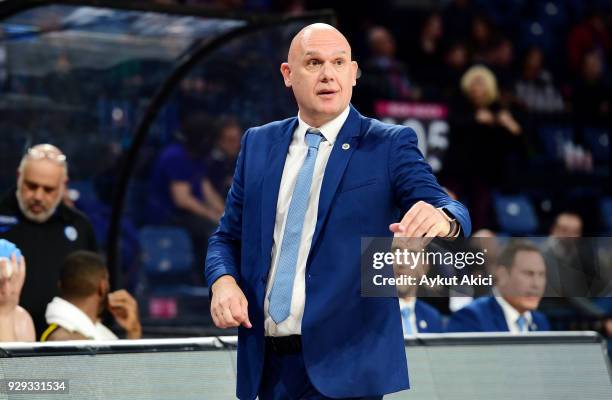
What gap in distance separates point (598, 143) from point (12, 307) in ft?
27.6

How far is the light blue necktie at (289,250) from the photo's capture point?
3.13 m

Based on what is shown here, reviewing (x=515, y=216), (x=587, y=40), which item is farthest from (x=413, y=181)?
(x=587, y=40)

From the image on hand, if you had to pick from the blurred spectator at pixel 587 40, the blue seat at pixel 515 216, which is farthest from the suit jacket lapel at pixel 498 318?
the blurred spectator at pixel 587 40

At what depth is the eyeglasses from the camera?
21.2ft

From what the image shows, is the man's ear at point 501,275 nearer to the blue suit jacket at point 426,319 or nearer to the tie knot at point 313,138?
the tie knot at point 313,138

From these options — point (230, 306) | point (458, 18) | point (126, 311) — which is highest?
point (458, 18)

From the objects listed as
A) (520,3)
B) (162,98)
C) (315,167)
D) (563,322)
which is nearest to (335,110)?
(315,167)

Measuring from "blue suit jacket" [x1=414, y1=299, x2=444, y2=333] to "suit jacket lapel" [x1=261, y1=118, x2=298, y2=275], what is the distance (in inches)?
120

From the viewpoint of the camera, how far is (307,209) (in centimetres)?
318

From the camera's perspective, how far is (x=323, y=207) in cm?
313

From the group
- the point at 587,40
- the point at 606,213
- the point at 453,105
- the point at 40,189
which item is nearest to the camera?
the point at 40,189

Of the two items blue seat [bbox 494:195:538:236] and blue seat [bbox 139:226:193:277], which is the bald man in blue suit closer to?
blue seat [bbox 139:226:193:277]

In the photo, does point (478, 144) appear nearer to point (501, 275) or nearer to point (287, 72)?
point (501, 275)

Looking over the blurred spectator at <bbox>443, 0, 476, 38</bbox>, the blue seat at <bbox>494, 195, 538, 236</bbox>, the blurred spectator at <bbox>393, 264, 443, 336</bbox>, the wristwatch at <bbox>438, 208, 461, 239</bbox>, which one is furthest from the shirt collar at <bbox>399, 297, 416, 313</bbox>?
the blurred spectator at <bbox>443, 0, 476, 38</bbox>
